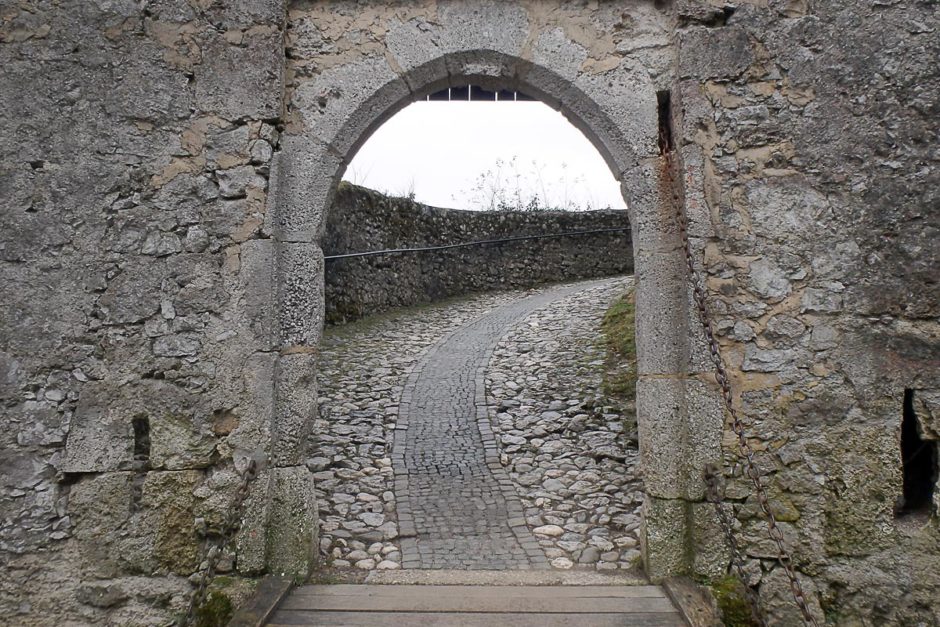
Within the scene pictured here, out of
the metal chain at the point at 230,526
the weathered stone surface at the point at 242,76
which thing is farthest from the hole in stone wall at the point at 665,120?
the metal chain at the point at 230,526

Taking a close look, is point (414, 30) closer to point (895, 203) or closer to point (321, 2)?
point (321, 2)

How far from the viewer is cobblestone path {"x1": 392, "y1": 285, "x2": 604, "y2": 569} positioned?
416cm

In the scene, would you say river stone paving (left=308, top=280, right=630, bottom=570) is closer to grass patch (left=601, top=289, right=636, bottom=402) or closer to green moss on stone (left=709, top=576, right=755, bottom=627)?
green moss on stone (left=709, top=576, right=755, bottom=627)

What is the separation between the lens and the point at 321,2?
3648mm

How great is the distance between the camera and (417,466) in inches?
224

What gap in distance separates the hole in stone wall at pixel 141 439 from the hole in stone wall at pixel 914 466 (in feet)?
13.0

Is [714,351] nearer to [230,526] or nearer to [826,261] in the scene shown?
[826,261]

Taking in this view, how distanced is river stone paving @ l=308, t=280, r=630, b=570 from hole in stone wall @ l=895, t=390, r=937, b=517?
1615 mm

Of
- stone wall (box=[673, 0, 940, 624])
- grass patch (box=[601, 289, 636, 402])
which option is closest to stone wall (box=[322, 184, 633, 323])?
grass patch (box=[601, 289, 636, 402])

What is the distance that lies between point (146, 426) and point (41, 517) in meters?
0.70

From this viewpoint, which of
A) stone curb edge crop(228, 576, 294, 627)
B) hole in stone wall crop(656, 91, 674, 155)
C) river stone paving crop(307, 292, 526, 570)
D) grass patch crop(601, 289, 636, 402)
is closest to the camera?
stone curb edge crop(228, 576, 294, 627)

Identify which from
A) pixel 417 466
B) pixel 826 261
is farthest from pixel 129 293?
pixel 826 261

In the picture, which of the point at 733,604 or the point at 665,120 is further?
the point at 665,120

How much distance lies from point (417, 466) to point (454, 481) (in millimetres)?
445
